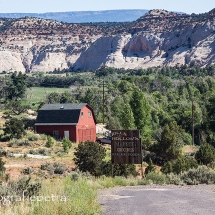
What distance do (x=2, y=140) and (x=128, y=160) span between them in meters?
27.1

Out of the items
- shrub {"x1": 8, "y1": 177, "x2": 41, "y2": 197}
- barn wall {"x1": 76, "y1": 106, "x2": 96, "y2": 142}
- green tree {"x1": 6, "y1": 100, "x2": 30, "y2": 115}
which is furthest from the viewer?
green tree {"x1": 6, "y1": 100, "x2": 30, "y2": 115}

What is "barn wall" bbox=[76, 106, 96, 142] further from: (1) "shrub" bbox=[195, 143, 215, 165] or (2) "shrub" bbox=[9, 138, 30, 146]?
(1) "shrub" bbox=[195, 143, 215, 165]

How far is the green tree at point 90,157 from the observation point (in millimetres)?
28828

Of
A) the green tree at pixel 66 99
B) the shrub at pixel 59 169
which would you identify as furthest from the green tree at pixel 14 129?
the green tree at pixel 66 99

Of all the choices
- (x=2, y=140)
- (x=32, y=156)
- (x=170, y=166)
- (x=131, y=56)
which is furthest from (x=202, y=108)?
(x=131, y=56)

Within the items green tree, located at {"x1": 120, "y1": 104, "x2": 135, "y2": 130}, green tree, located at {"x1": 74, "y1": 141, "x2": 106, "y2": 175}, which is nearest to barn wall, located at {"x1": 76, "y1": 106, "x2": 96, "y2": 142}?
green tree, located at {"x1": 120, "y1": 104, "x2": 135, "y2": 130}

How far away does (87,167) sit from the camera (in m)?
29.4

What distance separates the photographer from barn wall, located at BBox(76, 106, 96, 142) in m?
53.9

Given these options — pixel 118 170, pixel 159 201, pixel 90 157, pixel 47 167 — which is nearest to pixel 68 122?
pixel 47 167

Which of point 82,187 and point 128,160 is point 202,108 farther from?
point 82,187

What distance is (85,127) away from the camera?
5462cm

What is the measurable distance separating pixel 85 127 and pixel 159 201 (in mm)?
41095

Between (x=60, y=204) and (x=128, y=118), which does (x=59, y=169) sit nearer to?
(x=60, y=204)

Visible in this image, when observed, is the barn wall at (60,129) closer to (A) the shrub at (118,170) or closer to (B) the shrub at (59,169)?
(B) the shrub at (59,169)
